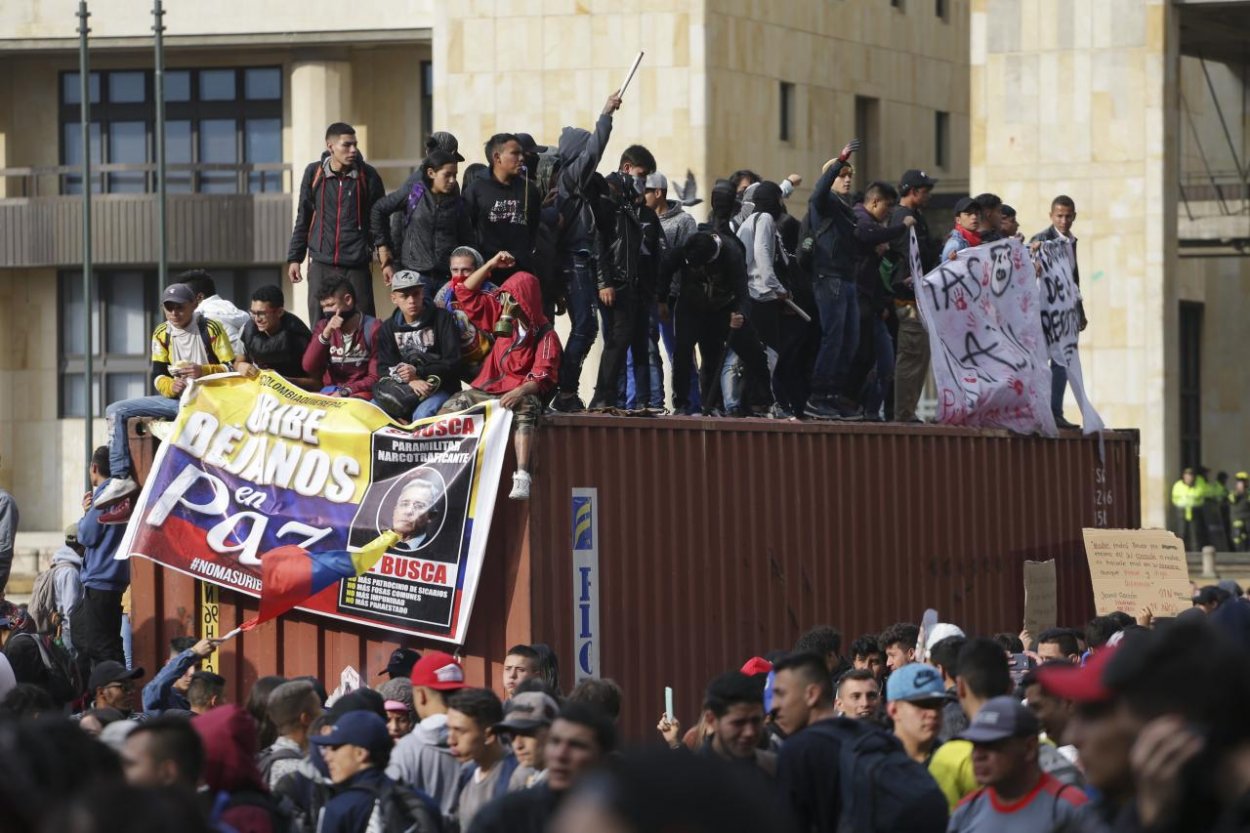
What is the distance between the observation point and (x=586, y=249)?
15.9 m

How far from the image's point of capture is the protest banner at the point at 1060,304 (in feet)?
66.8

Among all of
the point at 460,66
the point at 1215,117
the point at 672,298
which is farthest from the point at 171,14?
the point at 672,298

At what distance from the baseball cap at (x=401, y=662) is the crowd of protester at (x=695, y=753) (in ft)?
3.84

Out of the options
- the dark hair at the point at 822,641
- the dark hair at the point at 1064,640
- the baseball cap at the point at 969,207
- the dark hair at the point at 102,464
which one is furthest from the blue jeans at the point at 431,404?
the baseball cap at the point at 969,207

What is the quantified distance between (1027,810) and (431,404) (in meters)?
7.67

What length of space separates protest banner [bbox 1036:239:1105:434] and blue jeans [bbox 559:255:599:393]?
18.3 ft

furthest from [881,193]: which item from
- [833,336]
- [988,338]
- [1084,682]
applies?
[1084,682]

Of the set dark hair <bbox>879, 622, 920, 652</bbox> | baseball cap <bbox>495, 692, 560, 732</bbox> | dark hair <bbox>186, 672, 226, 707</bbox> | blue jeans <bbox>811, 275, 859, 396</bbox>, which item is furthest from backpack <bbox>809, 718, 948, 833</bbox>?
blue jeans <bbox>811, 275, 859, 396</bbox>

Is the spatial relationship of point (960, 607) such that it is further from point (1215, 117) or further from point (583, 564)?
point (1215, 117)

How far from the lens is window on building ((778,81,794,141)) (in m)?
39.6

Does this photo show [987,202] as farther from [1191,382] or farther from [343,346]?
[1191,382]

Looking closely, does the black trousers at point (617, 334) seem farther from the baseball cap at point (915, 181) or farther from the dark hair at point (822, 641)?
the baseball cap at point (915, 181)

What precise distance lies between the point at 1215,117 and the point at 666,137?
47.1 feet

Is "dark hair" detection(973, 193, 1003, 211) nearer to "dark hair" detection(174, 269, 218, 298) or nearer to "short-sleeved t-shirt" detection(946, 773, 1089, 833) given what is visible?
"dark hair" detection(174, 269, 218, 298)
